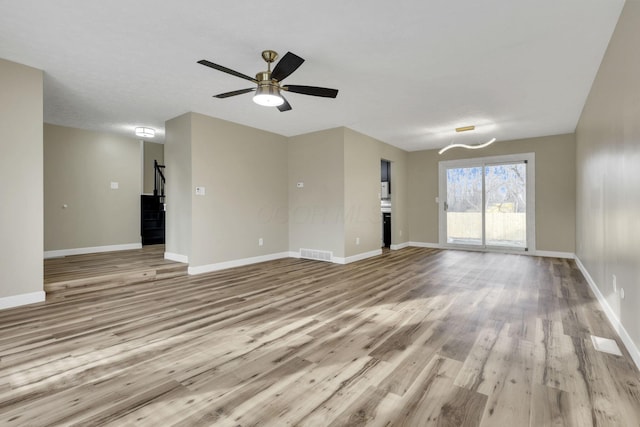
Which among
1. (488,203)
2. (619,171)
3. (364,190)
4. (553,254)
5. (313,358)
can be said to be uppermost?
(364,190)

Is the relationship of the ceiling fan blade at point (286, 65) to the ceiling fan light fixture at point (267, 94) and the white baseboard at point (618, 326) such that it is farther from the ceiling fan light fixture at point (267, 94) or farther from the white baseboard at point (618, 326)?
the white baseboard at point (618, 326)

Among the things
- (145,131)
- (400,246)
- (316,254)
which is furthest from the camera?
(400,246)

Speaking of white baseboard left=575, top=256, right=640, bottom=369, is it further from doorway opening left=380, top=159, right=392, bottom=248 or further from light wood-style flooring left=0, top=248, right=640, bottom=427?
doorway opening left=380, top=159, right=392, bottom=248

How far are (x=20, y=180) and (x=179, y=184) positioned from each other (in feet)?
6.36

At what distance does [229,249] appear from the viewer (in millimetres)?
5211

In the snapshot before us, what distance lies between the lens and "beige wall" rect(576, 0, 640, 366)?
202cm

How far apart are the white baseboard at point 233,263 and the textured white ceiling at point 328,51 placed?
2437mm

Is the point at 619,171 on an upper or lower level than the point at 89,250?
upper

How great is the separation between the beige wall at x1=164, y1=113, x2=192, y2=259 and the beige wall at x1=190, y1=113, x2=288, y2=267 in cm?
13

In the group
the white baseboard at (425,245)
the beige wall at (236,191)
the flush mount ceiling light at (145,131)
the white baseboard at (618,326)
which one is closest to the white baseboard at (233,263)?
the beige wall at (236,191)

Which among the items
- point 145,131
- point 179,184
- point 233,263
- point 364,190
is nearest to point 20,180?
point 179,184

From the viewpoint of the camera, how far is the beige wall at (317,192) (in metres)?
5.63

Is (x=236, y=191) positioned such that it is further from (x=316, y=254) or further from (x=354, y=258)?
(x=354, y=258)

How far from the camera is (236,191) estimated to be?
5.34 m
